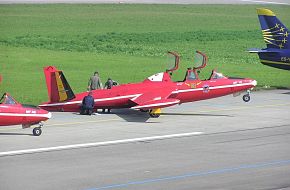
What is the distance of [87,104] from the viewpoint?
38.9 meters

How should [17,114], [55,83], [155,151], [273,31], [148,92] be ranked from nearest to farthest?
[155,151]
[17,114]
[55,83]
[148,92]
[273,31]

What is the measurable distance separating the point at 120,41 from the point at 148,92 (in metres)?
34.5

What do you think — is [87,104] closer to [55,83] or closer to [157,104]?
[55,83]

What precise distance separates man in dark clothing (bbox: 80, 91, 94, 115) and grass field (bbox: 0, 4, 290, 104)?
5.41 metres

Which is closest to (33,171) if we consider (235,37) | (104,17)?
(235,37)

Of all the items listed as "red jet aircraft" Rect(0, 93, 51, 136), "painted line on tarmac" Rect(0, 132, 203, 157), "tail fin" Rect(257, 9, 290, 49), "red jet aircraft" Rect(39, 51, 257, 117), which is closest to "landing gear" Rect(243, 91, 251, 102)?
"red jet aircraft" Rect(39, 51, 257, 117)

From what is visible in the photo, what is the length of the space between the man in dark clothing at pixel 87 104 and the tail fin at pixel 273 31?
54.0 feet

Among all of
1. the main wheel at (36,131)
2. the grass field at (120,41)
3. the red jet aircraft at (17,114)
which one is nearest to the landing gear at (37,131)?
the main wheel at (36,131)

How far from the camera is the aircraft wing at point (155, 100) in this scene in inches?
1505

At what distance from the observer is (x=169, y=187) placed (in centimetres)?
2488

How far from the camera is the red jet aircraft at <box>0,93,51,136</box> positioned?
32.8 meters

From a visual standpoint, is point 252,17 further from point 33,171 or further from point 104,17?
point 33,171

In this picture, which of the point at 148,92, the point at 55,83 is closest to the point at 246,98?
the point at 148,92

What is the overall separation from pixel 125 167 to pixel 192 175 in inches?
91.5
